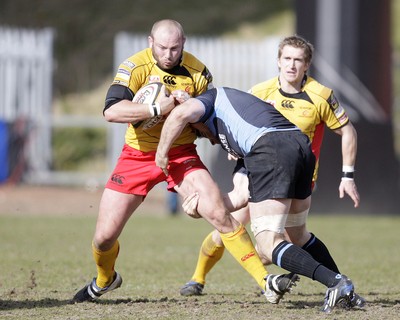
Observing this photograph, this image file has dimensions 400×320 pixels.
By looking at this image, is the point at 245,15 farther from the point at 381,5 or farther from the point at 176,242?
the point at 176,242

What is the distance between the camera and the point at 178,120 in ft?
22.0

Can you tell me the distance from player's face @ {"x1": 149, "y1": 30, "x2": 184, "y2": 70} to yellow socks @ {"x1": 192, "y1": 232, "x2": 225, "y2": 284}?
5.42 feet

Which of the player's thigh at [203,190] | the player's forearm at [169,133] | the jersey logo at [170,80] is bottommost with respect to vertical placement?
the player's thigh at [203,190]

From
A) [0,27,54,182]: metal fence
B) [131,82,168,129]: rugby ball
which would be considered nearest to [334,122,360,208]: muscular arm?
[131,82,168,129]: rugby ball

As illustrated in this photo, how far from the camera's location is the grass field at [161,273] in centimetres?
697

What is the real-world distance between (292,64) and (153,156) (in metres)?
1.33

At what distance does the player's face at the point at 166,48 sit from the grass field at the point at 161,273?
1.85 meters

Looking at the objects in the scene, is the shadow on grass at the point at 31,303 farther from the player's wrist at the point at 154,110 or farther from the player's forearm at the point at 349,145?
the player's forearm at the point at 349,145

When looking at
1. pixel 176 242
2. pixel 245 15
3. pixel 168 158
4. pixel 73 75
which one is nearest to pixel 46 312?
pixel 168 158

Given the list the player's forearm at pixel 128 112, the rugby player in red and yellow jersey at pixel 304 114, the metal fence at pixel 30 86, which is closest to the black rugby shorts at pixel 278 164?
the rugby player in red and yellow jersey at pixel 304 114

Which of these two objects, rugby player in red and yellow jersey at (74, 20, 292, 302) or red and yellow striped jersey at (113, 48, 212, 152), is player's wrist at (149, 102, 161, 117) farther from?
red and yellow striped jersey at (113, 48, 212, 152)

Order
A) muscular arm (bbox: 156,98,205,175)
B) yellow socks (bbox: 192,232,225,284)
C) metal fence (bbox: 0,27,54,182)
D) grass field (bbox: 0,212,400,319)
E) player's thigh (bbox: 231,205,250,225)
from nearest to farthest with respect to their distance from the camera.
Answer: muscular arm (bbox: 156,98,205,175) < grass field (bbox: 0,212,400,319) < player's thigh (bbox: 231,205,250,225) < yellow socks (bbox: 192,232,225,284) < metal fence (bbox: 0,27,54,182)

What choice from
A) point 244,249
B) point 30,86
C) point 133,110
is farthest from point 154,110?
point 30,86

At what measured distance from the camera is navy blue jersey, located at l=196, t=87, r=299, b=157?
6719 mm
